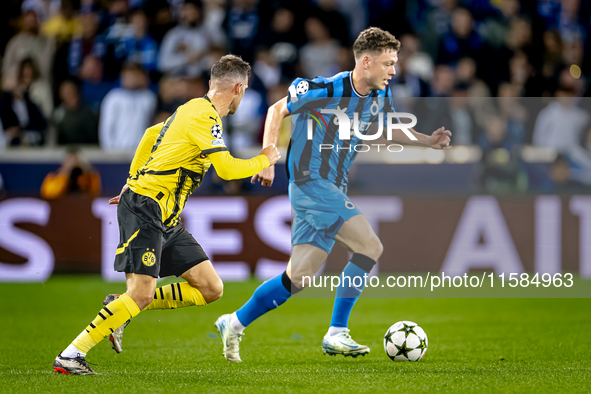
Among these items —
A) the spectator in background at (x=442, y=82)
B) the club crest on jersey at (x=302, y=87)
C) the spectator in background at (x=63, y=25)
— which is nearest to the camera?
the club crest on jersey at (x=302, y=87)

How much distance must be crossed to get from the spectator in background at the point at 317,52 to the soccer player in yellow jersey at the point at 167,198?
5.87m

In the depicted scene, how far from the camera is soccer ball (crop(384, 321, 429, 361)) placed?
480 cm

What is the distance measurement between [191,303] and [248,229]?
4.22 meters

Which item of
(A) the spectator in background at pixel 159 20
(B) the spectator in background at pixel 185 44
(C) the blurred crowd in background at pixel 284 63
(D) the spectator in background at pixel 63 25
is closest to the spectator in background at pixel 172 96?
(C) the blurred crowd in background at pixel 284 63

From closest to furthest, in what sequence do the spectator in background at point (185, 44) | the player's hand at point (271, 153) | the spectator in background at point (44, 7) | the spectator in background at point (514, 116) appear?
the player's hand at point (271, 153)
the spectator in background at point (514, 116)
the spectator in background at point (185, 44)
the spectator in background at point (44, 7)

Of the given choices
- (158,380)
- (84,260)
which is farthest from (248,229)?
(158,380)

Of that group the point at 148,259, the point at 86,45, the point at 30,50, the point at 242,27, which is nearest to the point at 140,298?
the point at 148,259

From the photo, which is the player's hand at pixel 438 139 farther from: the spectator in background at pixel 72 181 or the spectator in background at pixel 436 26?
the spectator in background at pixel 436 26

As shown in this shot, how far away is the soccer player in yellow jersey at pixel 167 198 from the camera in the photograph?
4246 millimetres

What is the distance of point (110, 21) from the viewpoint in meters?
10.8

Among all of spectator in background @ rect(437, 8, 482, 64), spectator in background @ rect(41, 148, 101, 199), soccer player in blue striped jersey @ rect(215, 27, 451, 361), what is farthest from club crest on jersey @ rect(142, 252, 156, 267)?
spectator in background @ rect(437, 8, 482, 64)

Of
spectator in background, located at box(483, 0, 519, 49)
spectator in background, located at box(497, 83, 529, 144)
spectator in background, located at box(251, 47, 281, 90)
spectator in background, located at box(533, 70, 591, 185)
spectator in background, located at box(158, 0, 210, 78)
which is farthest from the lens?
spectator in background, located at box(483, 0, 519, 49)

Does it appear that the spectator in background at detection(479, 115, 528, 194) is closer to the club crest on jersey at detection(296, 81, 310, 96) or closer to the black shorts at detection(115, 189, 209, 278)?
the club crest on jersey at detection(296, 81, 310, 96)

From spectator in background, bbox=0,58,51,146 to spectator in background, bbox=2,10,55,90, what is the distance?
0.75 metres
